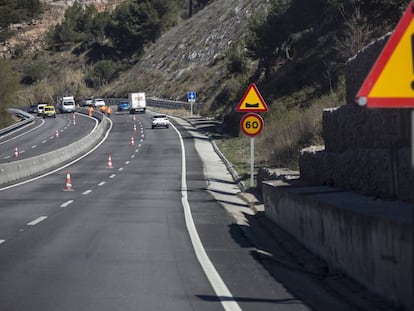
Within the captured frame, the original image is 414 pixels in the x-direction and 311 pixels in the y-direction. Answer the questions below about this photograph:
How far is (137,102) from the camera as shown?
103188mm

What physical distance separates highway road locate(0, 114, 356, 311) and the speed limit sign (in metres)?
2.52

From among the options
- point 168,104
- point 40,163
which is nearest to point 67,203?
point 40,163

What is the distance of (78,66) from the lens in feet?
527

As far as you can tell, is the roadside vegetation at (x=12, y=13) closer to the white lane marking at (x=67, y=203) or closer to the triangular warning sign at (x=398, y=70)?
the white lane marking at (x=67, y=203)

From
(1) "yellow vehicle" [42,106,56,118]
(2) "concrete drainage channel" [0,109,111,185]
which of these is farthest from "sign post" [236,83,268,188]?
(1) "yellow vehicle" [42,106,56,118]

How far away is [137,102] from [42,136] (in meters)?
31.4

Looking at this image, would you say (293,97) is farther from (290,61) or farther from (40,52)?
(40,52)

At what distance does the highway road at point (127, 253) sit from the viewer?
32.3 feet

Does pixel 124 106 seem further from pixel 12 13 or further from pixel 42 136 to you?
pixel 42 136

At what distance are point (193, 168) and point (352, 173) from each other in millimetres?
27572

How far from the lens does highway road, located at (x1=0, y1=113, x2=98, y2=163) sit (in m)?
57.5

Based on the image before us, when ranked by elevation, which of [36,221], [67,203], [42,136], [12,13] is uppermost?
[12,13]

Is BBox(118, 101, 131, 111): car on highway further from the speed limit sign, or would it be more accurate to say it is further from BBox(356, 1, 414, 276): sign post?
BBox(356, 1, 414, 276): sign post

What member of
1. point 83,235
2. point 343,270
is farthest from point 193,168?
point 343,270
